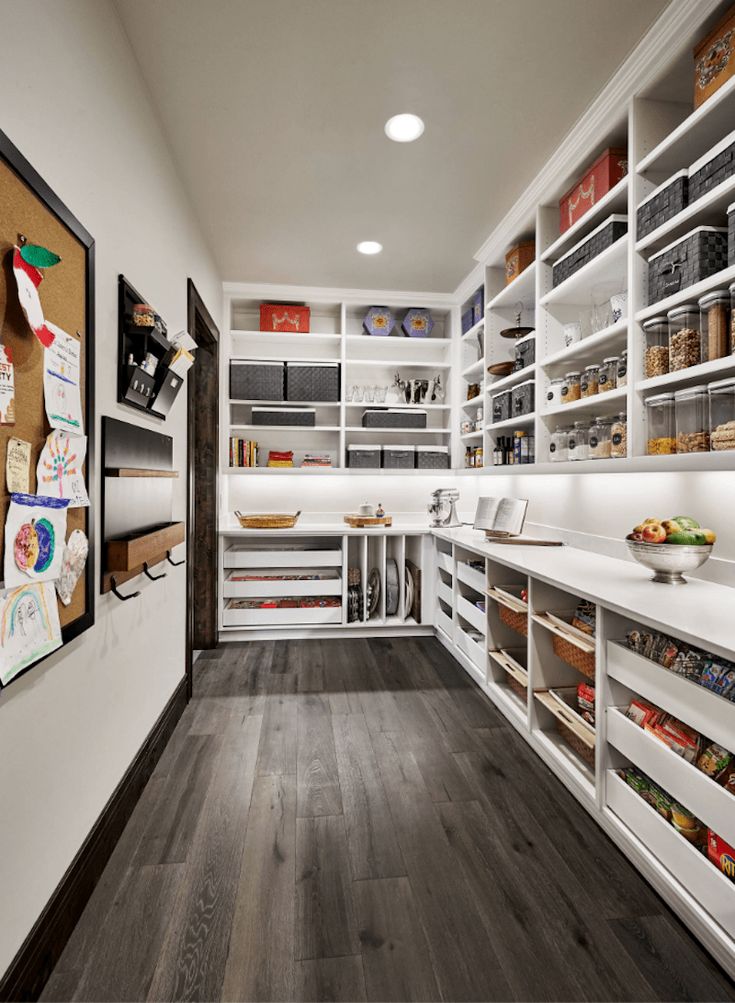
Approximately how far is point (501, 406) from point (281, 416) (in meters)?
1.72

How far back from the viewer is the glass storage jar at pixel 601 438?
2.16 meters

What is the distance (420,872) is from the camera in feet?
5.10

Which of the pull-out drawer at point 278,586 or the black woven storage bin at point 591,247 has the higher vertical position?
the black woven storage bin at point 591,247

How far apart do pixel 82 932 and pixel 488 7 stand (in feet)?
9.72

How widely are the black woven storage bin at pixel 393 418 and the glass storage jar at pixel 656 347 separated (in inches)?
95.0

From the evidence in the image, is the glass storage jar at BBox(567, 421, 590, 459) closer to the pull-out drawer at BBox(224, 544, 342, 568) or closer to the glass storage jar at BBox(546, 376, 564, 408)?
the glass storage jar at BBox(546, 376, 564, 408)

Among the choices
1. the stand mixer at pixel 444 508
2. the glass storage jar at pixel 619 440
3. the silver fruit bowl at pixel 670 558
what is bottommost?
the silver fruit bowl at pixel 670 558

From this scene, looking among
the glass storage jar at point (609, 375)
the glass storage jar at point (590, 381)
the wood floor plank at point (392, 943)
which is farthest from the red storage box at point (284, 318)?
the wood floor plank at point (392, 943)

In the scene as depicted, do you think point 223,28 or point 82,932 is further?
point 223,28

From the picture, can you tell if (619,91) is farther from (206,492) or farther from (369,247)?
(206,492)

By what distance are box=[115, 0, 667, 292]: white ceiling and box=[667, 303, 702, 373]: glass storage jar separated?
962 millimetres

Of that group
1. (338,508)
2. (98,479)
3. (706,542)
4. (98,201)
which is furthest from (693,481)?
(338,508)

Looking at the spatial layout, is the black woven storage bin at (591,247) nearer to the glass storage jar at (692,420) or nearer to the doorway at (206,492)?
the glass storage jar at (692,420)

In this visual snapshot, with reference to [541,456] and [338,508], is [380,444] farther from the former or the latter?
[541,456]
